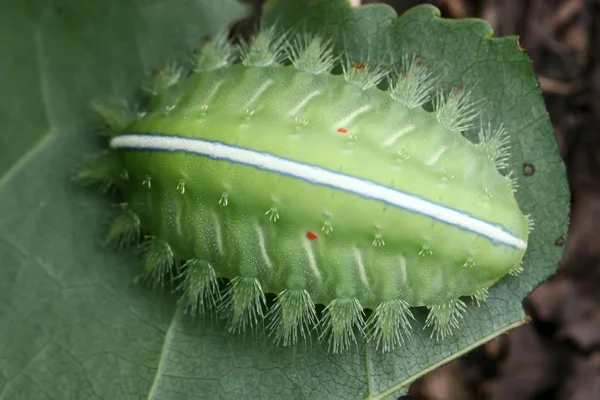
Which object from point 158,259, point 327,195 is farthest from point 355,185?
point 158,259

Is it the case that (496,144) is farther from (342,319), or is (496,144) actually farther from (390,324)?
(342,319)

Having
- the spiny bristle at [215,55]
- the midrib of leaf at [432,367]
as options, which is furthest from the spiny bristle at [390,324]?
the spiny bristle at [215,55]

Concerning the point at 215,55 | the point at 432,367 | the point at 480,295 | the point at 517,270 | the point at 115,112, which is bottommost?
the point at 432,367

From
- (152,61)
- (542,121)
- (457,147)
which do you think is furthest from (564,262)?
(152,61)

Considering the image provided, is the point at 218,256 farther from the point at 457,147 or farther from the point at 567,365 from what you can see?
the point at 567,365

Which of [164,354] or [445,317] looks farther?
[164,354]

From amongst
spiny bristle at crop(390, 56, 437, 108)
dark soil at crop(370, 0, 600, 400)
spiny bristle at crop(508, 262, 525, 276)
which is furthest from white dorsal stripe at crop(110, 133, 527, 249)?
dark soil at crop(370, 0, 600, 400)

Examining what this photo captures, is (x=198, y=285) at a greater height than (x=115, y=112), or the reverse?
(x=115, y=112)
